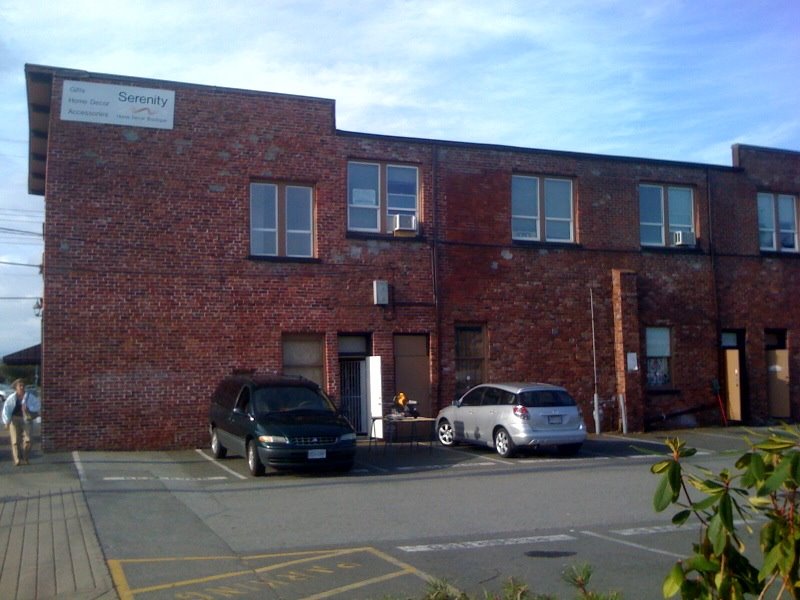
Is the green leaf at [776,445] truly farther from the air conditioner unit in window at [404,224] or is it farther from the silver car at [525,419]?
the air conditioner unit in window at [404,224]

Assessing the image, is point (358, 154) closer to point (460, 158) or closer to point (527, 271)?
point (460, 158)

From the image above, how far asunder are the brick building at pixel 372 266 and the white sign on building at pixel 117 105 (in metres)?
0.04

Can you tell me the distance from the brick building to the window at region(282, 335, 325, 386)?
0.05 metres

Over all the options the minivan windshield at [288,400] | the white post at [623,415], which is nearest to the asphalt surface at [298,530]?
the minivan windshield at [288,400]

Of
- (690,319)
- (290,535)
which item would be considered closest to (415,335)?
(690,319)

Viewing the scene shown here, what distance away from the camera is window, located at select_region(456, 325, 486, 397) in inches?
920

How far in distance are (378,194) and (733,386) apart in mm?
12060

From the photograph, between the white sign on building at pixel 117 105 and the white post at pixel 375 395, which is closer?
Answer: the white sign on building at pixel 117 105

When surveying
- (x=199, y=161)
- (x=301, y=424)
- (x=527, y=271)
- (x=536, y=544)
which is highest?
(x=199, y=161)

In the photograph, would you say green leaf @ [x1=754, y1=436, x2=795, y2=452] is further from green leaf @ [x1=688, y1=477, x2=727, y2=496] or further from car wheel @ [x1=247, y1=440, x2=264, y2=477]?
car wheel @ [x1=247, y1=440, x2=264, y2=477]

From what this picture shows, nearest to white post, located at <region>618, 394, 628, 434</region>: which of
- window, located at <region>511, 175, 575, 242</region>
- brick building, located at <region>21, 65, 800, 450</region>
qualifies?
brick building, located at <region>21, 65, 800, 450</region>

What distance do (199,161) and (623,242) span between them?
11839 mm

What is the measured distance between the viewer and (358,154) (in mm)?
22531

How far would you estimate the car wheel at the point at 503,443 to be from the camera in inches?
738
